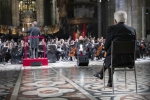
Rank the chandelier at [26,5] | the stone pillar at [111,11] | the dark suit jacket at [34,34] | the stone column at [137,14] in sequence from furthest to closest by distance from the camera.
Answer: the chandelier at [26,5] < the stone pillar at [111,11] < the stone column at [137,14] < the dark suit jacket at [34,34]

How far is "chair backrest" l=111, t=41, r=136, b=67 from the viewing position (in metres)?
4.72

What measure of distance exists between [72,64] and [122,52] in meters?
7.92

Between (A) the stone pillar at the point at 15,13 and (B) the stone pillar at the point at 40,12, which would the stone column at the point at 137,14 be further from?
(A) the stone pillar at the point at 15,13

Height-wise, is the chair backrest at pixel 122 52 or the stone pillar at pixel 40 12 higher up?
the stone pillar at pixel 40 12

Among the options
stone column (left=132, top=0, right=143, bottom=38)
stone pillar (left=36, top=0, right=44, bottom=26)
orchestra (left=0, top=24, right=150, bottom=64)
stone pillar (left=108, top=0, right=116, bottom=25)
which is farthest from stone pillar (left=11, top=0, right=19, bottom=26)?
orchestra (left=0, top=24, right=150, bottom=64)

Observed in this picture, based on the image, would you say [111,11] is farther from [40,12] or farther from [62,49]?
[40,12]

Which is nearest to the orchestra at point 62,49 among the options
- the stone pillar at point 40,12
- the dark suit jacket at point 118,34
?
the dark suit jacket at point 118,34

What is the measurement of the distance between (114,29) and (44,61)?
7.48 metres

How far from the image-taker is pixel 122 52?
477 centimetres

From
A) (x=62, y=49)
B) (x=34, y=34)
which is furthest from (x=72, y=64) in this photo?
(x=62, y=49)

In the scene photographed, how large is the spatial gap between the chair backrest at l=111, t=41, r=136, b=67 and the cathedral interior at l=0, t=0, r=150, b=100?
560mm

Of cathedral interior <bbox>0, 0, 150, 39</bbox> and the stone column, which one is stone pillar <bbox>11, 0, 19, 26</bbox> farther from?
the stone column

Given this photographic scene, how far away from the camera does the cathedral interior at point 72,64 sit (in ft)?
16.1

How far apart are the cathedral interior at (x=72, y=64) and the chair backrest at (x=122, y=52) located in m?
0.56
